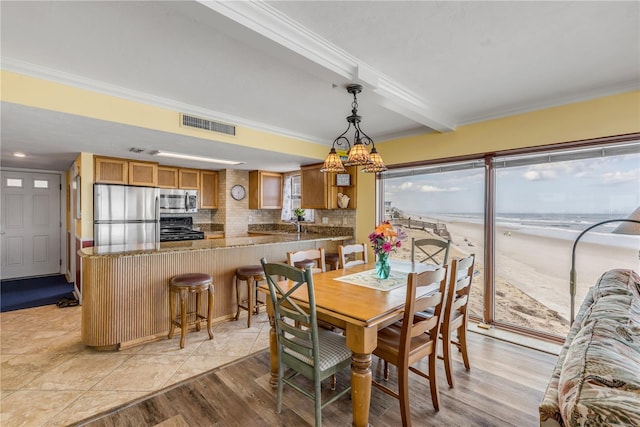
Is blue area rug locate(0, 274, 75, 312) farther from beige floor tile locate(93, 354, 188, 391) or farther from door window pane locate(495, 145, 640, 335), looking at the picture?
door window pane locate(495, 145, 640, 335)

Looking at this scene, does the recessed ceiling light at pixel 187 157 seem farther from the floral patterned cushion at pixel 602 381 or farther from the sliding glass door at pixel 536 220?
the floral patterned cushion at pixel 602 381

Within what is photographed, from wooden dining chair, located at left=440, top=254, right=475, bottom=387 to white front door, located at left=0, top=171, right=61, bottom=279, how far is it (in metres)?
7.37

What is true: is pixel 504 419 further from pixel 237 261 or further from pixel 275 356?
pixel 237 261

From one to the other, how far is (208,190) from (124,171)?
5.55ft

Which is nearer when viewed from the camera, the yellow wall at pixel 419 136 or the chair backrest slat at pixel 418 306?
the chair backrest slat at pixel 418 306

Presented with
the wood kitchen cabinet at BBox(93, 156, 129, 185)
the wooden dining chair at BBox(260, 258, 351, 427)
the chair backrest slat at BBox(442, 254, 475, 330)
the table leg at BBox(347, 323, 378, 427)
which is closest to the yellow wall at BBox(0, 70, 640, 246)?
the wood kitchen cabinet at BBox(93, 156, 129, 185)

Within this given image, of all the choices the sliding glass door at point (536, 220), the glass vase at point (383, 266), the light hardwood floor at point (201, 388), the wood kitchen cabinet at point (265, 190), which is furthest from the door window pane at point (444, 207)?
the wood kitchen cabinet at point (265, 190)

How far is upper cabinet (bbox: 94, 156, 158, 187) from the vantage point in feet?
14.1

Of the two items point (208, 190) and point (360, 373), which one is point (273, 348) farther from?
point (208, 190)

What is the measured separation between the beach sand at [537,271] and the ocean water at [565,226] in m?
0.05

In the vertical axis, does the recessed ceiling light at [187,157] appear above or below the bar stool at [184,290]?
above

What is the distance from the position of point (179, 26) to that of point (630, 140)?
3751mm

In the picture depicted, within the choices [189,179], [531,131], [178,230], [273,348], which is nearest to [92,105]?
[273,348]

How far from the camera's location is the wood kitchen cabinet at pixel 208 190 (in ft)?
19.6
